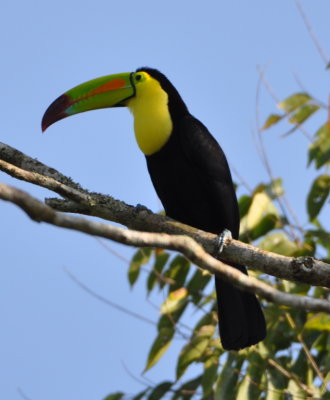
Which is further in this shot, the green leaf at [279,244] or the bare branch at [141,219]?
the green leaf at [279,244]

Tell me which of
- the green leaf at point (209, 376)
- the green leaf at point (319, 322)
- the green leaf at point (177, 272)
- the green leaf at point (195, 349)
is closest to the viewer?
the green leaf at point (319, 322)

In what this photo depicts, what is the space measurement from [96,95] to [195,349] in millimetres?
1716

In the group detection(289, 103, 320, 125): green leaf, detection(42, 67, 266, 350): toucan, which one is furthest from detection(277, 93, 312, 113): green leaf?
detection(42, 67, 266, 350): toucan

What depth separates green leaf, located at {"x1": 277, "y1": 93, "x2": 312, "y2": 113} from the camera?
4681 millimetres

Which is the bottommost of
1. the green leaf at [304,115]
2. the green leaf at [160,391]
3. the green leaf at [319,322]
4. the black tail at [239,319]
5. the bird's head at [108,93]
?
the green leaf at [160,391]

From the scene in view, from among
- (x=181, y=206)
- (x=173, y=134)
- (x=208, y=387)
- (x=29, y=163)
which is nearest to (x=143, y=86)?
(x=173, y=134)

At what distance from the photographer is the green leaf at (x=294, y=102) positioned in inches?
184

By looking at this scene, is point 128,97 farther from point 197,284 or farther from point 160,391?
point 160,391

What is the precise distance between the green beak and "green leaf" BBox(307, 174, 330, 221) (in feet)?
4.36

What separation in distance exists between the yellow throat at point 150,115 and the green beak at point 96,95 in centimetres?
7

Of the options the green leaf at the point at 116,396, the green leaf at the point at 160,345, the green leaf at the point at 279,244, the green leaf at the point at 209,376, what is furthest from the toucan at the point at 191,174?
the green leaf at the point at 116,396

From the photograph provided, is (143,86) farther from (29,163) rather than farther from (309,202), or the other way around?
(29,163)

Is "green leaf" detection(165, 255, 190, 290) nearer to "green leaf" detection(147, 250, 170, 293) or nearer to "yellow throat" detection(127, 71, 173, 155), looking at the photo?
"green leaf" detection(147, 250, 170, 293)

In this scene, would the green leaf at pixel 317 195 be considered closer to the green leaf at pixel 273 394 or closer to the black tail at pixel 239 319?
the black tail at pixel 239 319
